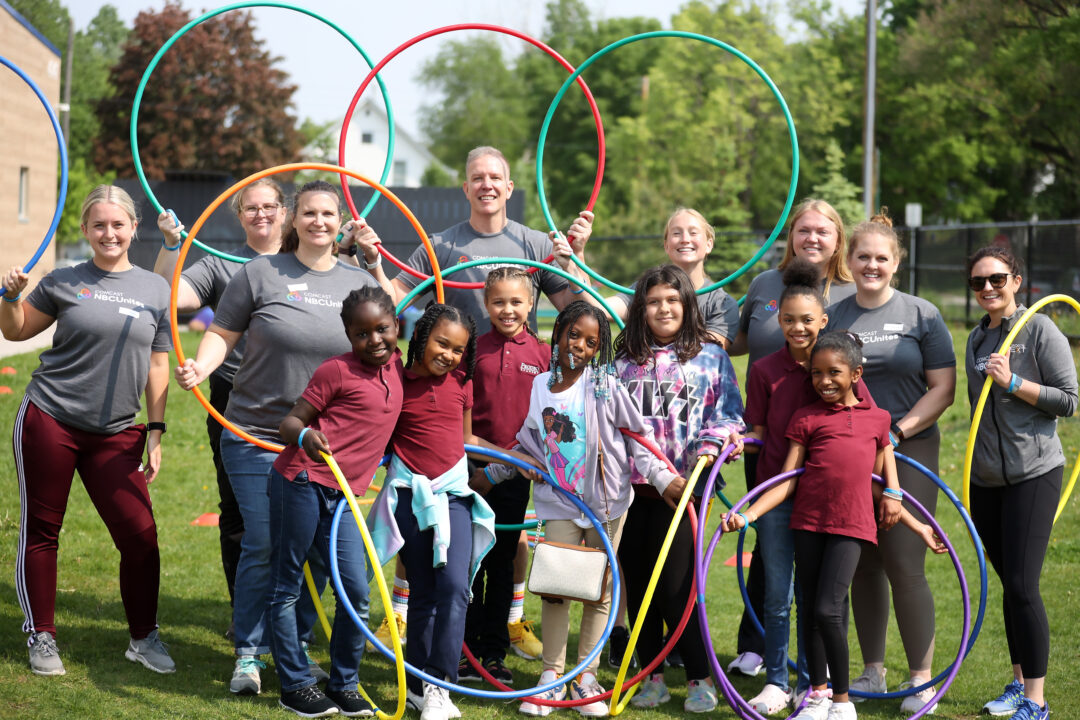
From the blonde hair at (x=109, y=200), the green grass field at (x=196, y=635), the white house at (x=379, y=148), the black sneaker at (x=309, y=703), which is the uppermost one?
the white house at (x=379, y=148)

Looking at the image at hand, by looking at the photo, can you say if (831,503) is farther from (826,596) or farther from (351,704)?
(351,704)

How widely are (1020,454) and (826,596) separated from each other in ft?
3.84

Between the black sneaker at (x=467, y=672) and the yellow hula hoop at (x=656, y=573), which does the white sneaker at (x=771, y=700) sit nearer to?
the yellow hula hoop at (x=656, y=573)

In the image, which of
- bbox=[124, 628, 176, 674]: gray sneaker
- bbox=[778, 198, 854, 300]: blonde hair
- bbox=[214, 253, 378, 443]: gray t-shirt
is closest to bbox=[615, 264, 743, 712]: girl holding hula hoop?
bbox=[778, 198, 854, 300]: blonde hair

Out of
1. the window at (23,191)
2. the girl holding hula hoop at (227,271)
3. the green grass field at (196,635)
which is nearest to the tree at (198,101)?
the window at (23,191)

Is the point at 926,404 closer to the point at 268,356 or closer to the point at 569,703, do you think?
the point at 569,703

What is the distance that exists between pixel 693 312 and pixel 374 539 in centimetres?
178

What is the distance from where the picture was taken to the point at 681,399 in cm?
508

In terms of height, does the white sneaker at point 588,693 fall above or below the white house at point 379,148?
below

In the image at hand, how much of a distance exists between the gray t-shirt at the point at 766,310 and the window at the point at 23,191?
1626cm

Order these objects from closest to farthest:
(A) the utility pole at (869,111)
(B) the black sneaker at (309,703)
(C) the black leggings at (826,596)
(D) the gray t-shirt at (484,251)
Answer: (C) the black leggings at (826,596), (B) the black sneaker at (309,703), (D) the gray t-shirt at (484,251), (A) the utility pole at (869,111)

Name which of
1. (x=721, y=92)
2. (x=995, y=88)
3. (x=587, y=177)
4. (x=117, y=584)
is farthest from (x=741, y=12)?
(x=117, y=584)

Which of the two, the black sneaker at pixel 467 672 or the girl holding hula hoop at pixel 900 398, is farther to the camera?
the black sneaker at pixel 467 672

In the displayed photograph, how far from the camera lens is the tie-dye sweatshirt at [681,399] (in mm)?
5074
